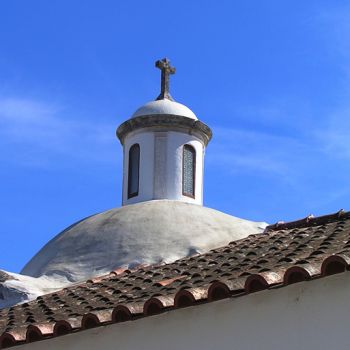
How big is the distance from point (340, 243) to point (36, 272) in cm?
757

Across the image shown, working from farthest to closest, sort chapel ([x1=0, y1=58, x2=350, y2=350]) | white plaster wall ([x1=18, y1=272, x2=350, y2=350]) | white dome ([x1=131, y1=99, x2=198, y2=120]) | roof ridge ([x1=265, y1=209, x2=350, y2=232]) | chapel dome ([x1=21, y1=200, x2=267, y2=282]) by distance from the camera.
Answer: white dome ([x1=131, y1=99, x2=198, y2=120]), chapel dome ([x1=21, y1=200, x2=267, y2=282]), roof ridge ([x1=265, y1=209, x2=350, y2=232]), chapel ([x1=0, y1=58, x2=350, y2=350]), white plaster wall ([x1=18, y1=272, x2=350, y2=350])

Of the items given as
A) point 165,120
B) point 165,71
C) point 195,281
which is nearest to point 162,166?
point 165,120

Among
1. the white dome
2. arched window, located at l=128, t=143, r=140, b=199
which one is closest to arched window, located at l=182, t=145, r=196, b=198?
the white dome

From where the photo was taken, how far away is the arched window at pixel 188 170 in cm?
1664

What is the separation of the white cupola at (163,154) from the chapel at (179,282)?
0.12ft

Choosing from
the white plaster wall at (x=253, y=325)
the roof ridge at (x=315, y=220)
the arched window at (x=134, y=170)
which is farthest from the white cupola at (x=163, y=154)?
the white plaster wall at (x=253, y=325)

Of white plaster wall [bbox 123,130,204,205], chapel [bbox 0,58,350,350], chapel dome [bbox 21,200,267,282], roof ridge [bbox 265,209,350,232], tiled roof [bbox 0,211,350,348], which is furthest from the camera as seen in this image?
white plaster wall [bbox 123,130,204,205]

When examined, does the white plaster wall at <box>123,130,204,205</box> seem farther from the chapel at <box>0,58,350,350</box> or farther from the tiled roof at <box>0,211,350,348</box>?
the tiled roof at <box>0,211,350,348</box>

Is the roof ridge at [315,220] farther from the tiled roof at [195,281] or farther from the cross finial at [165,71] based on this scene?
the cross finial at [165,71]

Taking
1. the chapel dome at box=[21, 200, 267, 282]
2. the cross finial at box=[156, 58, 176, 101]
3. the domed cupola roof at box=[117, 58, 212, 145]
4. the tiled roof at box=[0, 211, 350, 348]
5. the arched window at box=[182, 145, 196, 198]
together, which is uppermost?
the cross finial at box=[156, 58, 176, 101]

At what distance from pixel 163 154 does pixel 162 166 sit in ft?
0.67

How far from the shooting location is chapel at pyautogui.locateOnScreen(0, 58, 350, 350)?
706 centimetres

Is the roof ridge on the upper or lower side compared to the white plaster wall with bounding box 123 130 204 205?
lower

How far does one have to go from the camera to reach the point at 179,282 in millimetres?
8734
